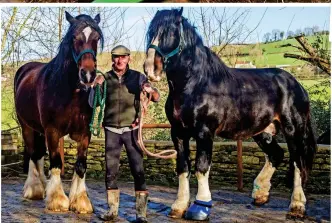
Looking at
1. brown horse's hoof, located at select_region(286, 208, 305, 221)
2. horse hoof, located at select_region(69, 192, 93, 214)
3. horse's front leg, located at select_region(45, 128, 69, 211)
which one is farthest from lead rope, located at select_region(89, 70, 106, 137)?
brown horse's hoof, located at select_region(286, 208, 305, 221)

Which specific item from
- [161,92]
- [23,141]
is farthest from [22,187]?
[161,92]

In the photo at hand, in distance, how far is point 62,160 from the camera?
3117 millimetres

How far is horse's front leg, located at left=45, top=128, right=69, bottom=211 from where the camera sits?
3070mm

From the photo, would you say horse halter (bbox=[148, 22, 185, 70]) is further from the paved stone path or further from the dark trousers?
the paved stone path

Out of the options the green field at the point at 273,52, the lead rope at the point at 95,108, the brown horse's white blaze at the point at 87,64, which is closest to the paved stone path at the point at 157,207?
the lead rope at the point at 95,108

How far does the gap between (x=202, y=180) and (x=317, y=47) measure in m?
0.97

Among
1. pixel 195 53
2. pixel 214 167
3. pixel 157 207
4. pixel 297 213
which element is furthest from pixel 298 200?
pixel 195 53

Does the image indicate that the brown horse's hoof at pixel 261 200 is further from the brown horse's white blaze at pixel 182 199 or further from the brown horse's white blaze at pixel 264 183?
the brown horse's white blaze at pixel 182 199

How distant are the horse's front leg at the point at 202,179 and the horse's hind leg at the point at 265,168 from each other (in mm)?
331

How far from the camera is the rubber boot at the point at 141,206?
2943 mm

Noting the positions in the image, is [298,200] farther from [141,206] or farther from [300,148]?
[141,206]

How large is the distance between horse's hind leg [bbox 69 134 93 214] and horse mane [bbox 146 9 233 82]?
0.68 metres

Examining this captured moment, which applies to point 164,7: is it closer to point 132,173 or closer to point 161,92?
point 161,92

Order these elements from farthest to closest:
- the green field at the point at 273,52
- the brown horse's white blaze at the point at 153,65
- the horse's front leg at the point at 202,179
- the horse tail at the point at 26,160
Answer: the horse tail at the point at 26,160, the green field at the point at 273,52, the horse's front leg at the point at 202,179, the brown horse's white blaze at the point at 153,65
